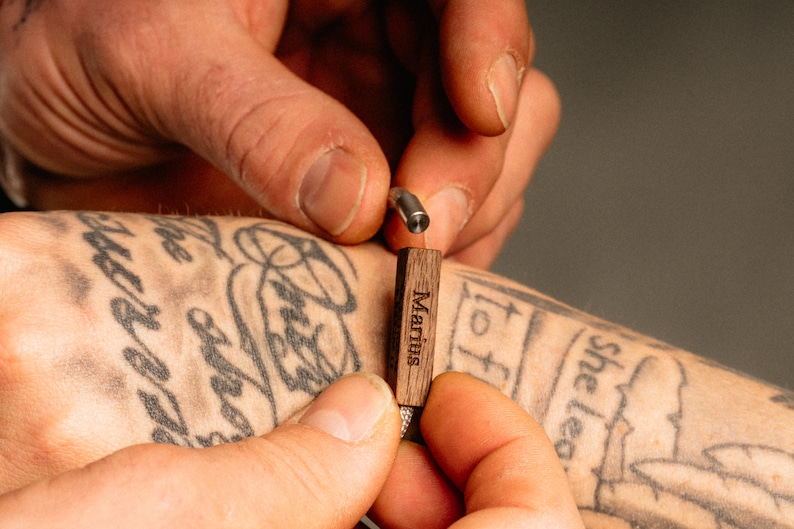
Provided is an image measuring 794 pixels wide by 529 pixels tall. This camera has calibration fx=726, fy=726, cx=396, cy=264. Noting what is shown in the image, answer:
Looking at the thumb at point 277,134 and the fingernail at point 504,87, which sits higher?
the fingernail at point 504,87

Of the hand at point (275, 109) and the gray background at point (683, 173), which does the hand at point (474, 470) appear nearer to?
the hand at point (275, 109)

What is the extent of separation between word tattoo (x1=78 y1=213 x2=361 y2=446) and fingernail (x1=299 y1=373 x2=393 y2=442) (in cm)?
9

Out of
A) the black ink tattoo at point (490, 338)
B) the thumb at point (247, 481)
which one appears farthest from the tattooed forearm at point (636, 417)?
the thumb at point (247, 481)

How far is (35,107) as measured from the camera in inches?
57.1

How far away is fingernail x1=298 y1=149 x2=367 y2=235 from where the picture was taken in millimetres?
1080

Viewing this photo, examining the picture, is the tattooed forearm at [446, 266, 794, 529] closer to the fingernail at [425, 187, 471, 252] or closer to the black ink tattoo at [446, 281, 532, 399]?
the black ink tattoo at [446, 281, 532, 399]

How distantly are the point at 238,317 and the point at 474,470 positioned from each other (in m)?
0.36

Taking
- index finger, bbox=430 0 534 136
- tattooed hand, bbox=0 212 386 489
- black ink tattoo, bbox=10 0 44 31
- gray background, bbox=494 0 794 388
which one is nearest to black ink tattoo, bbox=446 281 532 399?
tattooed hand, bbox=0 212 386 489

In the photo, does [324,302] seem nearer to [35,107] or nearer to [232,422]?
[232,422]

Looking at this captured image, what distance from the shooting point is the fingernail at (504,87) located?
124 cm

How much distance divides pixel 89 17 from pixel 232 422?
802mm

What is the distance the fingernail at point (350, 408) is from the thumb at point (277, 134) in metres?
0.28

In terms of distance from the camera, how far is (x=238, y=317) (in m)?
0.97

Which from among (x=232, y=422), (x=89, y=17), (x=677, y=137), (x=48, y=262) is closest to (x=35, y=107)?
(x=89, y=17)
